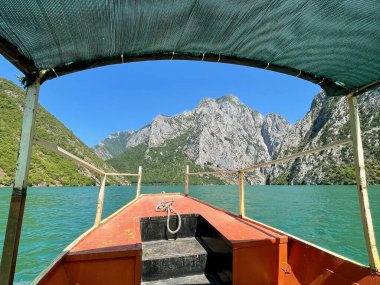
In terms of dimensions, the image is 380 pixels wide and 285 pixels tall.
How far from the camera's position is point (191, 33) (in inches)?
68.9

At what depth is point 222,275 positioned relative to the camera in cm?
316

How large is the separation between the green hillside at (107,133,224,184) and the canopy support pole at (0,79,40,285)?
125m

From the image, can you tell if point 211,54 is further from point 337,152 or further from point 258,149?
point 258,149

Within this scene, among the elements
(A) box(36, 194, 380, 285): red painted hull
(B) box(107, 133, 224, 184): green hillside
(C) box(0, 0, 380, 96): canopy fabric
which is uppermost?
(B) box(107, 133, 224, 184): green hillside

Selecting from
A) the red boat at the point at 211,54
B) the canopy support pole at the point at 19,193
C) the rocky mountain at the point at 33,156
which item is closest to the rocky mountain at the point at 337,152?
the red boat at the point at 211,54

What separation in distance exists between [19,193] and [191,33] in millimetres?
1483

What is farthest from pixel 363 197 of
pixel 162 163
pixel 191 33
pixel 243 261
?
pixel 162 163

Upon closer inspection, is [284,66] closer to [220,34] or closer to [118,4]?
[220,34]

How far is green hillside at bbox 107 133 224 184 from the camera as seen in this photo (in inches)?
5300

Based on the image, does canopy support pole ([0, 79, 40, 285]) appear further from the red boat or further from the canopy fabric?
the canopy fabric

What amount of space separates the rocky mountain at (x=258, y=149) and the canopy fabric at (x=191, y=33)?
9192 cm

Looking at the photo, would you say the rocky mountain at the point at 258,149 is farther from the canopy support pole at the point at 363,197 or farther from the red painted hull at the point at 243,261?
the canopy support pole at the point at 363,197

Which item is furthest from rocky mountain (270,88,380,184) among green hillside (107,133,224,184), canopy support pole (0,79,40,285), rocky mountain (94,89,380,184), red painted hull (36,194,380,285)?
canopy support pole (0,79,40,285)

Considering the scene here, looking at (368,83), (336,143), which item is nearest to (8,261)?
(336,143)
